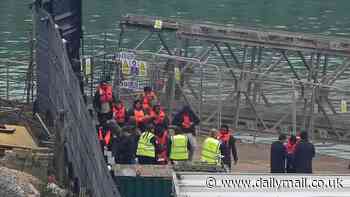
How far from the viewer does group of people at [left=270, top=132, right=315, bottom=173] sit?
18.8 meters

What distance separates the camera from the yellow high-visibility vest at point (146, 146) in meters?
18.9

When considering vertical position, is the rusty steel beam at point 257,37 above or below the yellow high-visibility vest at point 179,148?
above

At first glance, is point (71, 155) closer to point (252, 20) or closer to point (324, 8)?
point (252, 20)

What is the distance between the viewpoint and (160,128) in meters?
19.3

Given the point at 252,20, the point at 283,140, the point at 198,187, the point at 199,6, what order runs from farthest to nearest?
the point at 199,6
the point at 252,20
the point at 283,140
the point at 198,187

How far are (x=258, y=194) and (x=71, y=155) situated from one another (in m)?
5.78

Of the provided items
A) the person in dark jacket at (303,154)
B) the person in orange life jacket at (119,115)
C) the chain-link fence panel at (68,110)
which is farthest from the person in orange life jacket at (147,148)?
the person in orange life jacket at (119,115)

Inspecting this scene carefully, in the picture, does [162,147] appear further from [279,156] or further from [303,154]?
[303,154]

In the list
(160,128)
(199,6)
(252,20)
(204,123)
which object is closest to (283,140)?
(160,128)

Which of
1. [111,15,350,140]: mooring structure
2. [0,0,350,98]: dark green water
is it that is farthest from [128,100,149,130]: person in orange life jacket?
[0,0,350,98]: dark green water

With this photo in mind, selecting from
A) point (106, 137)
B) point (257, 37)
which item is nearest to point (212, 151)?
point (106, 137)

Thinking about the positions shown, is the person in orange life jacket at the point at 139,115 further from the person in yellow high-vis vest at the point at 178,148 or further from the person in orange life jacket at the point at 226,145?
the person in orange life jacket at the point at 226,145

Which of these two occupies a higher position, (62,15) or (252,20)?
(62,15)

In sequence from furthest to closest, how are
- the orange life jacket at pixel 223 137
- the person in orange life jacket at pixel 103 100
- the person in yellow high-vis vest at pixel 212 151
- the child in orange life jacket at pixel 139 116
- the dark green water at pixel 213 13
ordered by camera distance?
the dark green water at pixel 213 13
the person in orange life jacket at pixel 103 100
the child in orange life jacket at pixel 139 116
the orange life jacket at pixel 223 137
the person in yellow high-vis vest at pixel 212 151
